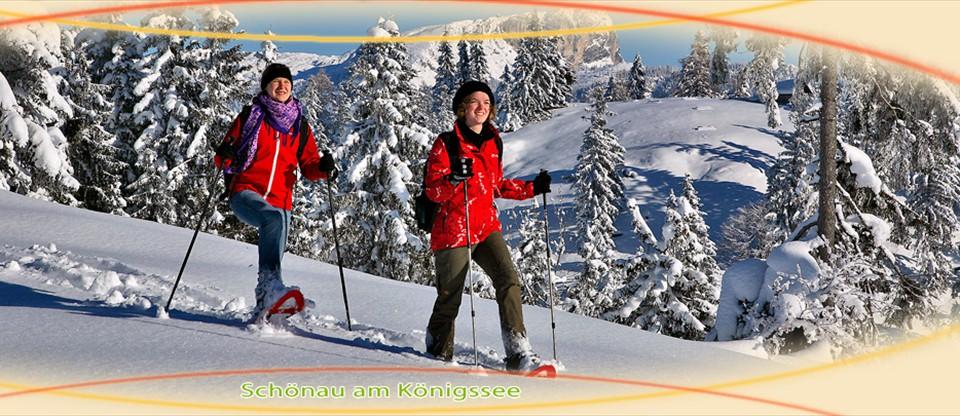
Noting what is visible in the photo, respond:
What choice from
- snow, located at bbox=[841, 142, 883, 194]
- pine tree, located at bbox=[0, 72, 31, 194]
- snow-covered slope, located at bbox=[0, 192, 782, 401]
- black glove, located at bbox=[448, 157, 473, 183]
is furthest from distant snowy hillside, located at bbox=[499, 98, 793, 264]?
black glove, located at bbox=[448, 157, 473, 183]

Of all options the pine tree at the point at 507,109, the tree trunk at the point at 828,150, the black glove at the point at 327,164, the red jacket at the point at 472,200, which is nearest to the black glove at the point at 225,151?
the black glove at the point at 327,164

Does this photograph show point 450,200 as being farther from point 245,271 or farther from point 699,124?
point 699,124

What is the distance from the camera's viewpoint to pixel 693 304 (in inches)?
889

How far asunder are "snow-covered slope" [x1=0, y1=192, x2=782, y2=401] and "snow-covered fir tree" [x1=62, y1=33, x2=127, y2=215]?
56.3 ft

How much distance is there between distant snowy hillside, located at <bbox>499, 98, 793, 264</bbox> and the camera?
190 feet

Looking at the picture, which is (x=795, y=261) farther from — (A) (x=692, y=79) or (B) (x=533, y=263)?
(A) (x=692, y=79)

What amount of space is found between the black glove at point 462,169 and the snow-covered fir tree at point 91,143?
76.9 feet

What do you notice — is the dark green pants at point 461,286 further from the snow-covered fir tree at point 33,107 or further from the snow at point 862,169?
the snow-covered fir tree at point 33,107

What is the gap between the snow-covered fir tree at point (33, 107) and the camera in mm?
15672

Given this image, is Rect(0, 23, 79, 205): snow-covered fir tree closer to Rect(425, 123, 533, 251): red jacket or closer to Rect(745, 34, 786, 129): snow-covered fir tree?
Rect(425, 123, 533, 251): red jacket

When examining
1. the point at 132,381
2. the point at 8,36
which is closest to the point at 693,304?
the point at 8,36

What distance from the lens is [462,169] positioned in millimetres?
4961

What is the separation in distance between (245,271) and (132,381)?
4.83 meters

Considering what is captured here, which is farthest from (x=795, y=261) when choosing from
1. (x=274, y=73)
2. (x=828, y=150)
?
(x=274, y=73)
